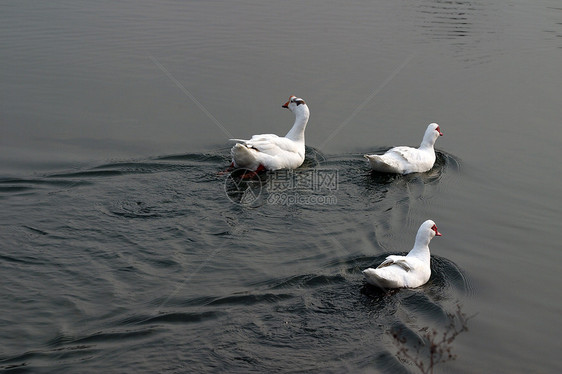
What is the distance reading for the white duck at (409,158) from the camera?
1241cm

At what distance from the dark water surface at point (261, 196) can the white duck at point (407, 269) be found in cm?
20

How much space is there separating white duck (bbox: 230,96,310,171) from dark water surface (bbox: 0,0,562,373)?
1.29 feet

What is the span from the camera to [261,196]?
11602mm

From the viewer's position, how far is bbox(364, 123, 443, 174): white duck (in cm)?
1241

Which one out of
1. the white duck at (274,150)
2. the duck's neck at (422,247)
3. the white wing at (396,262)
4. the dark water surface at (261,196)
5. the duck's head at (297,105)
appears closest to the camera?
the dark water surface at (261,196)

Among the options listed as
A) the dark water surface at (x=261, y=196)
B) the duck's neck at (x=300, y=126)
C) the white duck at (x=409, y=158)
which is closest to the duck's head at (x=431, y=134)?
the white duck at (x=409, y=158)

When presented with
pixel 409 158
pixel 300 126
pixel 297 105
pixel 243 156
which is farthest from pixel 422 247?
pixel 297 105

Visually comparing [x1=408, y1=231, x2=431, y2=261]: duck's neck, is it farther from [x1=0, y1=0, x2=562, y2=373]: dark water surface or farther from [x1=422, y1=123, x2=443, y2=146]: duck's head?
[x1=422, y1=123, x2=443, y2=146]: duck's head

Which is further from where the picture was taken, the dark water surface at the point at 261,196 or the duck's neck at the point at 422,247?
the duck's neck at the point at 422,247

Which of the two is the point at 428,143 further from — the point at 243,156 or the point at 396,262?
the point at 396,262

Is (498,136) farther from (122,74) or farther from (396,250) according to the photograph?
(122,74)

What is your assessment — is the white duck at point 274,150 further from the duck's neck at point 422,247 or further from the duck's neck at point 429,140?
the duck's neck at point 422,247

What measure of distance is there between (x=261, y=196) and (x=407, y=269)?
142 inches

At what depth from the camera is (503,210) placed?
451 inches
